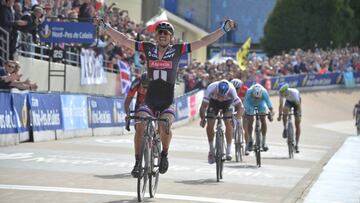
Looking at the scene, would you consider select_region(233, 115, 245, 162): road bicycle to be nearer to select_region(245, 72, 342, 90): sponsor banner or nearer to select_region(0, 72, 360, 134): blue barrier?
select_region(0, 72, 360, 134): blue barrier

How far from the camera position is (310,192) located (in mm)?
13180

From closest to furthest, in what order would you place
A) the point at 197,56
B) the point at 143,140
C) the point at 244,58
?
the point at 143,140 → the point at 244,58 → the point at 197,56

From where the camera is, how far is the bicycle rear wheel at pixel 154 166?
447 inches

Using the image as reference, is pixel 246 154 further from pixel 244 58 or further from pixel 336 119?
pixel 336 119

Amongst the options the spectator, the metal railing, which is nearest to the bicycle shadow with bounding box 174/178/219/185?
the spectator

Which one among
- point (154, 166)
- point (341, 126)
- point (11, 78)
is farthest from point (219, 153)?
point (341, 126)

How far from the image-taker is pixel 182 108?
35844mm

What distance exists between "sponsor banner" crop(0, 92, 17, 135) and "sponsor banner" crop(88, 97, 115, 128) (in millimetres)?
5496

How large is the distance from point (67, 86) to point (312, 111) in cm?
2334

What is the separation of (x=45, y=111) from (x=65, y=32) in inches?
128

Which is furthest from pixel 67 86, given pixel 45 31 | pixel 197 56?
pixel 197 56

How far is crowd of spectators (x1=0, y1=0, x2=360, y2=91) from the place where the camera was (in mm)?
21297

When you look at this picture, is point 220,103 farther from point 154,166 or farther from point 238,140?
point 154,166

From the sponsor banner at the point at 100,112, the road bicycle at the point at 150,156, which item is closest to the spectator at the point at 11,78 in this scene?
the sponsor banner at the point at 100,112
